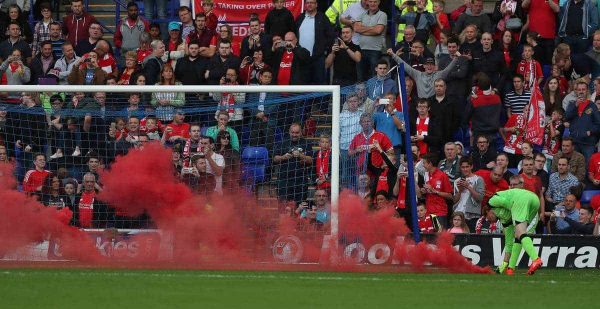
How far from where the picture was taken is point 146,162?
53.7ft

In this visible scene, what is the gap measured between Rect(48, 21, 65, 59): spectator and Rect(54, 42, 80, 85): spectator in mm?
951

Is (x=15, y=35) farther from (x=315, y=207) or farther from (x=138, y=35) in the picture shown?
(x=315, y=207)

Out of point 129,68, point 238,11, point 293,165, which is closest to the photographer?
point 293,165

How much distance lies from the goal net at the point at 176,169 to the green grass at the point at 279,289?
123 centimetres

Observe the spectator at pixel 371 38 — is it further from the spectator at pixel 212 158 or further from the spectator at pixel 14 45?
the spectator at pixel 14 45

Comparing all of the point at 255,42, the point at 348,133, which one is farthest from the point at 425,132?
the point at 255,42

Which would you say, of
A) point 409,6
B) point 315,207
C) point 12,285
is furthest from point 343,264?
point 409,6

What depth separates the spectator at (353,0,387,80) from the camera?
21.0 metres

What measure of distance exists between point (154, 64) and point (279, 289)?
8.67 metres

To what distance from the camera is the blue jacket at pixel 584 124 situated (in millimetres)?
19391

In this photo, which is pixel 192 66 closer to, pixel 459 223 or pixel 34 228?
pixel 34 228

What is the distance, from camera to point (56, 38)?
2283 centimetres

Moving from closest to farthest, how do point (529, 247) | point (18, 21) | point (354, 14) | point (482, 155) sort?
point (529, 247) → point (482, 155) → point (354, 14) → point (18, 21)

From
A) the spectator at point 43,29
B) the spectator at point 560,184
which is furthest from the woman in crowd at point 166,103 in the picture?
the spectator at point 560,184
